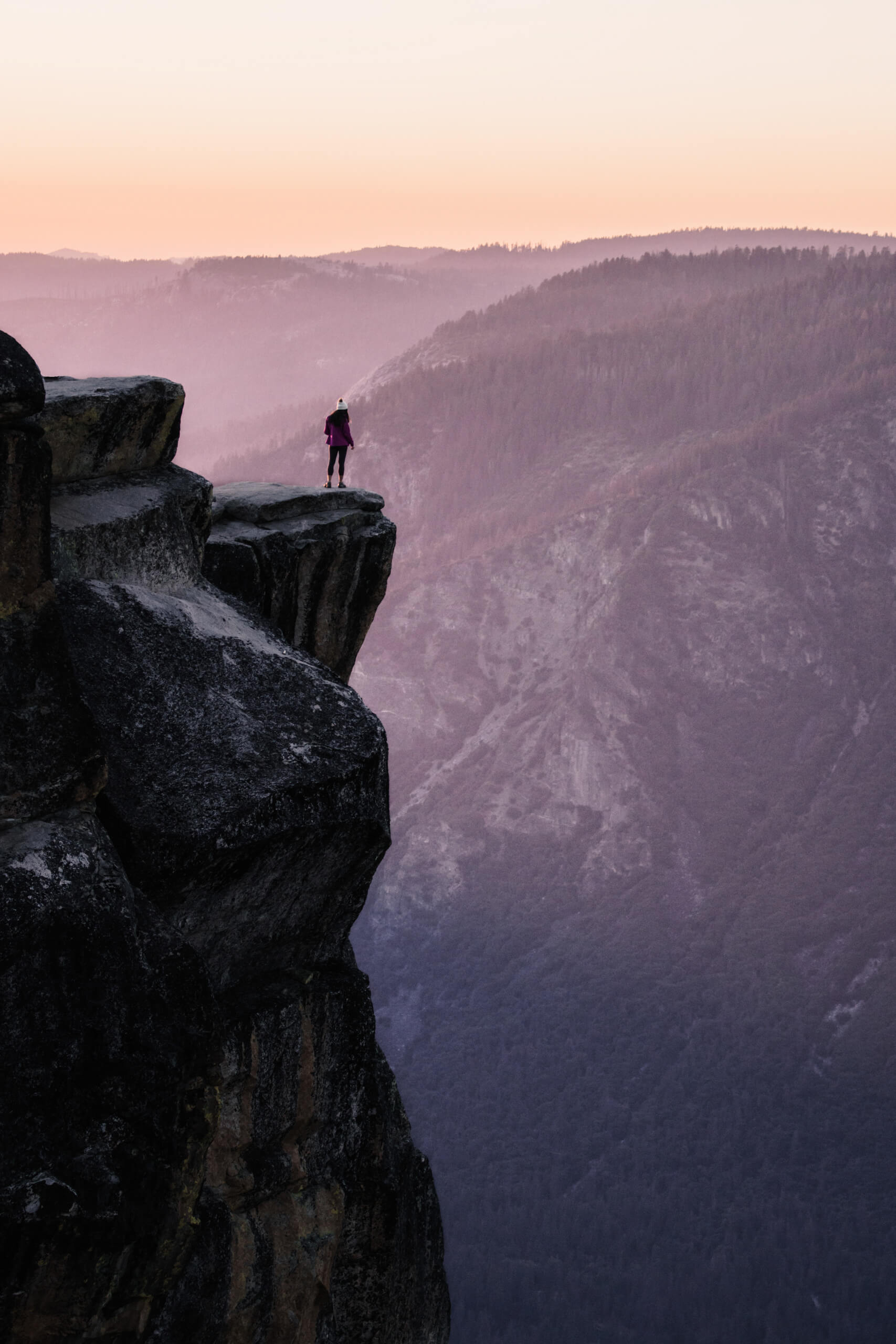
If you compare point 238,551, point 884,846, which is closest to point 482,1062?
point 884,846

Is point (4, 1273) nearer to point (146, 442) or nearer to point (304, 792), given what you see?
point (304, 792)

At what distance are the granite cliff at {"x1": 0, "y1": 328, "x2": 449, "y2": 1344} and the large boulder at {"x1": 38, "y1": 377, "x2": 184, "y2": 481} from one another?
4 cm

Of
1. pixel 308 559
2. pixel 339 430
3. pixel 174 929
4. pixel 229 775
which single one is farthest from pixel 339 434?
pixel 174 929

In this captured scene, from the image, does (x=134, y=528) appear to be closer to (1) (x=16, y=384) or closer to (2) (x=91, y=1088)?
(1) (x=16, y=384)

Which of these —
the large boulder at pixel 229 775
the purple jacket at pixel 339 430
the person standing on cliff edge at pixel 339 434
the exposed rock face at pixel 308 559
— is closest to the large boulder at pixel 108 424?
the large boulder at pixel 229 775

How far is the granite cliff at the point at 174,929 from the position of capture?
11242mm

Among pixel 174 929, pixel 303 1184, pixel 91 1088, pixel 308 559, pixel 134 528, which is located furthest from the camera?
pixel 308 559

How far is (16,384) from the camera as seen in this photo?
38.4 feet

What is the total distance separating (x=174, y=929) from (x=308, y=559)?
9959 mm

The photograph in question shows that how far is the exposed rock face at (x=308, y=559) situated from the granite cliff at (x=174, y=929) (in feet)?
0.35

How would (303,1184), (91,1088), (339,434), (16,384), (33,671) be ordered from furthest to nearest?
(339,434), (303,1184), (33,671), (16,384), (91,1088)

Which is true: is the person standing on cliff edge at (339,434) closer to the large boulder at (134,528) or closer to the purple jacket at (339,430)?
the purple jacket at (339,430)

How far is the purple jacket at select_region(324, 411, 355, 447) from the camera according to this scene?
86.6 feet

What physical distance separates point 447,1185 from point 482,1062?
2301 cm
